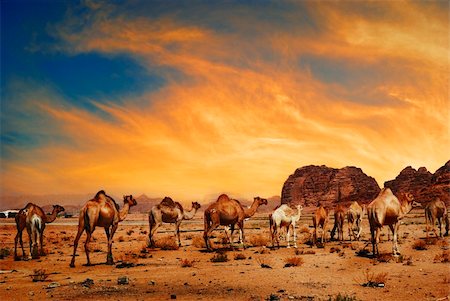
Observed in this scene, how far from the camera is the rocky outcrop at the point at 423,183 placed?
128625 millimetres

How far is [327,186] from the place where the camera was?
7466 inches

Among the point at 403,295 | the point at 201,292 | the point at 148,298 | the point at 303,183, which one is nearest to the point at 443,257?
the point at 403,295

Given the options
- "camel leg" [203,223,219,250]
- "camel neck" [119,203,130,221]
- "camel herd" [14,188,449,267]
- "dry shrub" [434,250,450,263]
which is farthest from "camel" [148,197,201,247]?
"dry shrub" [434,250,450,263]

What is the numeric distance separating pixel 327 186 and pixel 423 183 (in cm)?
4292

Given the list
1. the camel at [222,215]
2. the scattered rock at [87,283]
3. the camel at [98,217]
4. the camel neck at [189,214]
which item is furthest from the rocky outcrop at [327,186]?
the scattered rock at [87,283]

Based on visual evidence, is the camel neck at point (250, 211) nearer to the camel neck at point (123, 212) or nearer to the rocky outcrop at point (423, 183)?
the camel neck at point (123, 212)

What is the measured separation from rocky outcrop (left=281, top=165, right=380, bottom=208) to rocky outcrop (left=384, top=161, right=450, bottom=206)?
14212 millimetres

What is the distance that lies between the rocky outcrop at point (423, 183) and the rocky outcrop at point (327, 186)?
14.2 meters

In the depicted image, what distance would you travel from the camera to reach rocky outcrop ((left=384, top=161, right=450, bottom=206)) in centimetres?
12862

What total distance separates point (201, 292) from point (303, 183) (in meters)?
188

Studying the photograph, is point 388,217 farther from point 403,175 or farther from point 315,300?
point 403,175

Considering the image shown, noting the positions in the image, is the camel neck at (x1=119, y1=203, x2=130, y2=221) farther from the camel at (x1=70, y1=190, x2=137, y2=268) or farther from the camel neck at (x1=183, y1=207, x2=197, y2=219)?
the camel neck at (x1=183, y1=207, x2=197, y2=219)

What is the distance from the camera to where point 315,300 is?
31.9 ft

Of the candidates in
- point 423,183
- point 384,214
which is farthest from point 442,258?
point 423,183
